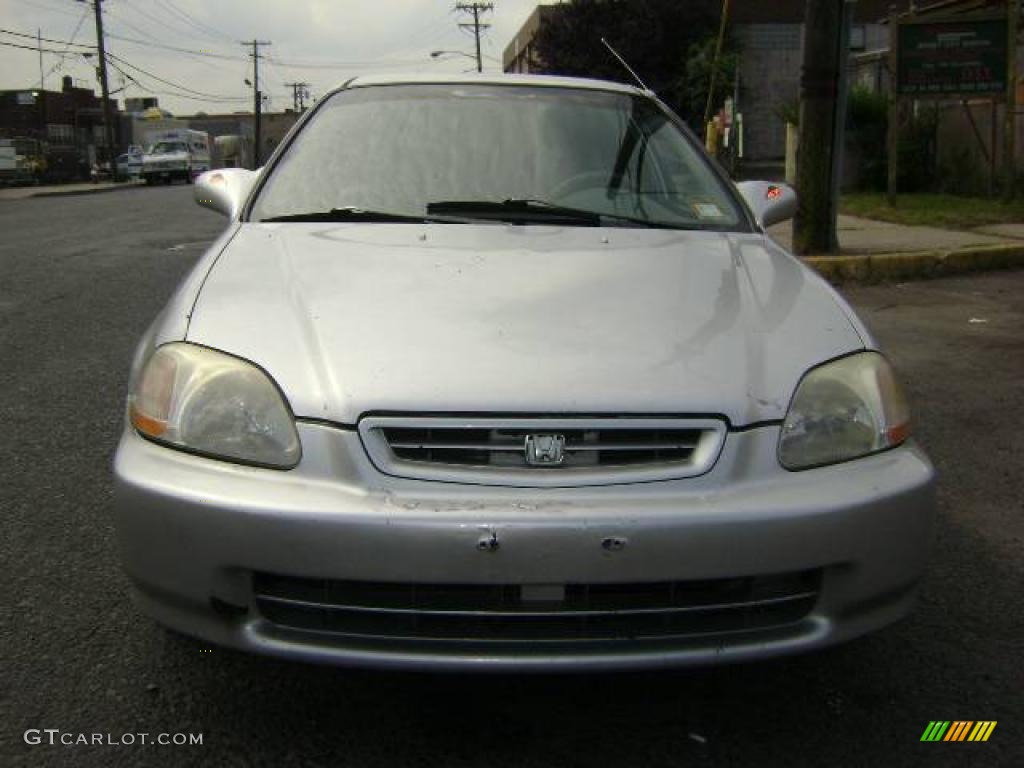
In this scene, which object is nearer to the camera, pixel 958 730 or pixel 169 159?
pixel 958 730

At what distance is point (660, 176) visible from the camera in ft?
11.2

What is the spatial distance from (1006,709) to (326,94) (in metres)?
2.91

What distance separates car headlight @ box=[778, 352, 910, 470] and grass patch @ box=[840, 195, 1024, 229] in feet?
29.8

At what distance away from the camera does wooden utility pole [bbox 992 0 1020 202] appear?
37.6 feet

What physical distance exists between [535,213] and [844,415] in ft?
4.15

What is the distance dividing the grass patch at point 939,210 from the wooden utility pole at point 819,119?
2.62 m

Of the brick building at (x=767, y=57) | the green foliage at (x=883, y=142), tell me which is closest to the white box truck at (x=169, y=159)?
the brick building at (x=767, y=57)

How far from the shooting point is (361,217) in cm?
309

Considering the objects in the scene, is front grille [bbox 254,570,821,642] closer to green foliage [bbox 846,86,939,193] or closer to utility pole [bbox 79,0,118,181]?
green foliage [bbox 846,86,939,193]

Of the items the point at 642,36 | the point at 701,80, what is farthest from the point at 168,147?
the point at 701,80

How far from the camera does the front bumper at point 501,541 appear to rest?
1.94 m

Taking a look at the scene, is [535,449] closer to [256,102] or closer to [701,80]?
[701,80]

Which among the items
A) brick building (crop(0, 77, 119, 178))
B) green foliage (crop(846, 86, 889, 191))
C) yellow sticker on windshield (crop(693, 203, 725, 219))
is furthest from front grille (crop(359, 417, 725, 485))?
brick building (crop(0, 77, 119, 178))

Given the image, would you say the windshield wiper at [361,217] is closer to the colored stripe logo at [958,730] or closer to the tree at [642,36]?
the colored stripe logo at [958,730]
